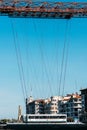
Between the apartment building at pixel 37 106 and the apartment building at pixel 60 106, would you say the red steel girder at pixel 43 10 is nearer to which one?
the apartment building at pixel 60 106

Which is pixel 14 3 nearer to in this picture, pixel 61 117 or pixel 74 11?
pixel 74 11

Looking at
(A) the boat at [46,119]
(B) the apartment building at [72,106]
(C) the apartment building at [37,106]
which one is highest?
(C) the apartment building at [37,106]

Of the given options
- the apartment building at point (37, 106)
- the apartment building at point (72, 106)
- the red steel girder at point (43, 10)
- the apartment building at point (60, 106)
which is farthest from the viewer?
the apartment building at point (37, 106)

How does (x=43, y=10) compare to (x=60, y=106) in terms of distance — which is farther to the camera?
(x=60, y=106)

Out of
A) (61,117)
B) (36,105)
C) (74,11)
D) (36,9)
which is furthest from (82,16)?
(36,105)

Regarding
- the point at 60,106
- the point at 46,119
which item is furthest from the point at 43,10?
the point at 60,106

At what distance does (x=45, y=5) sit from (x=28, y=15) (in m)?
1.68

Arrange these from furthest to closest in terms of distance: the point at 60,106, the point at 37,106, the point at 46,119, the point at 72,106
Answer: the point at 37,106, the point at 60,106, the point at 72,106, the point at 46,119

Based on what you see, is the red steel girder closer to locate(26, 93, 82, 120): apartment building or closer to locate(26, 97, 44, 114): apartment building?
locate(26, 93, 82, 120): apartment building

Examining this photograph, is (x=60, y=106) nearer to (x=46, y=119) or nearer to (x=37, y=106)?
(x=37, y=106)

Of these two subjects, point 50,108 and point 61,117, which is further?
point 50,108

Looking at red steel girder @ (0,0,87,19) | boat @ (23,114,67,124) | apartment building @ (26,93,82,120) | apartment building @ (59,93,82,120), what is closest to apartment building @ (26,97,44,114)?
apartment building @ (26,93,82,120)

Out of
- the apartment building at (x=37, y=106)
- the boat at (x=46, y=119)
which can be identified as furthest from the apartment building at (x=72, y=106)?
the apartment building at (x=37, y=106)

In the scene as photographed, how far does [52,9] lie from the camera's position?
40.4 meters
